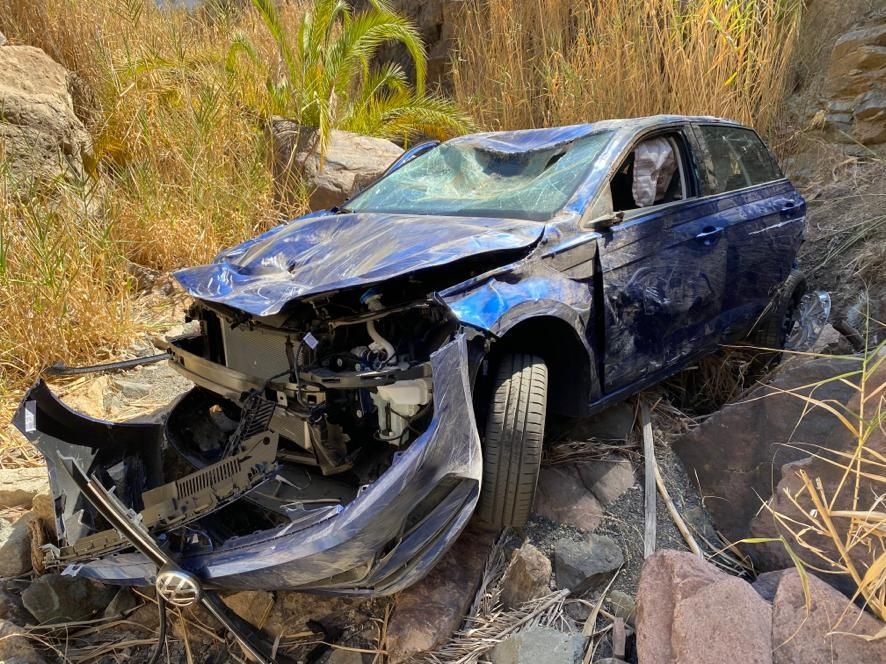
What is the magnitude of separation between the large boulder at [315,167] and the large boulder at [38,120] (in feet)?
5.73

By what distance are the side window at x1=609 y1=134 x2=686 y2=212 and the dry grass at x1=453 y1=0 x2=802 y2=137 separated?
2683mm

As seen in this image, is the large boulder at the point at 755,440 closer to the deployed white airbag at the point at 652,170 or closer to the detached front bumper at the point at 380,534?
the deployed white airbag at the point at 652,170

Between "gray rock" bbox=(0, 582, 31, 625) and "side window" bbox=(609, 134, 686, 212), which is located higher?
"side window" bbox=(609, 134, 686, 212)

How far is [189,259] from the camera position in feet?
17.4

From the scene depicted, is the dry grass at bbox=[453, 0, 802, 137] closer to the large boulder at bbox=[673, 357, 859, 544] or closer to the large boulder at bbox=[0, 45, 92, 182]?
the large boulder at bbox=[673, 357, 859, 544]

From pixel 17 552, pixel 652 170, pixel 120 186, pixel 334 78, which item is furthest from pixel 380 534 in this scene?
pixel 334 78

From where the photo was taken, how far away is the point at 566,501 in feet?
8.68

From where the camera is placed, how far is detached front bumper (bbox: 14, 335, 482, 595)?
1.79m

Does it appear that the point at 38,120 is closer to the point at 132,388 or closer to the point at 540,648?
the point at 132,388

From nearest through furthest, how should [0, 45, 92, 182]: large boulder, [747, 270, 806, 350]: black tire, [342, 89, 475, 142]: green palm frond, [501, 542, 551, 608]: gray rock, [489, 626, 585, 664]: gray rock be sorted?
[489, 626, 585, 664]: gray rock
[501, 542, 551, 608]: gray rock
[747, 270, 806, 350]: black tire
[0, 45, 92, 182]: large boulder
[342, 89, 475, 142]: green palm frond

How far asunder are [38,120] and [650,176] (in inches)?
198

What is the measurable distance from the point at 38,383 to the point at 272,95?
17.4ft

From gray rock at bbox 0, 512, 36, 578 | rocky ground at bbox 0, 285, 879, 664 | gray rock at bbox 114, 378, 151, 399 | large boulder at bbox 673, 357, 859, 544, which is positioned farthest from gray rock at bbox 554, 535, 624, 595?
gray rock at bbox 114, 378, 151, 399

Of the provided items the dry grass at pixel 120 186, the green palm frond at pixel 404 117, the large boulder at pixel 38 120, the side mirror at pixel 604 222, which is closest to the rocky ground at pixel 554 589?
the side mirror at pixel 604 222
